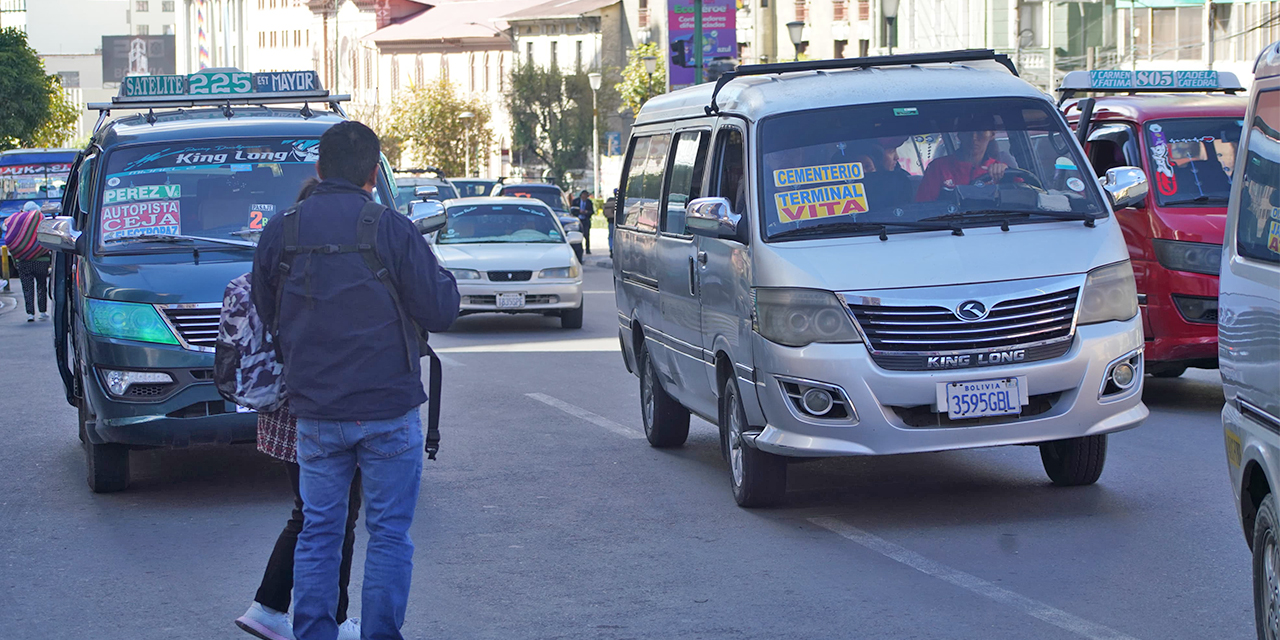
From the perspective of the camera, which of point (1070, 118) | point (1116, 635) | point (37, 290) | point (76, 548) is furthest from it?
point (37, 290)

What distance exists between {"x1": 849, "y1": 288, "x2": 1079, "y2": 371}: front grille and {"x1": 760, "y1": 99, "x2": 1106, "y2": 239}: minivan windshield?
0.56 m

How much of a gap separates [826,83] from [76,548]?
4306 millimetres

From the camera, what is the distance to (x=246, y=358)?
5.50m

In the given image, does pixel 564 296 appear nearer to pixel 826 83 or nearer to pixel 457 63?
pixel 826 83

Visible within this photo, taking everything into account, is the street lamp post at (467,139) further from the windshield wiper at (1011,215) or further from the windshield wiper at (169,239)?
the windshield wiper at (1011,215)

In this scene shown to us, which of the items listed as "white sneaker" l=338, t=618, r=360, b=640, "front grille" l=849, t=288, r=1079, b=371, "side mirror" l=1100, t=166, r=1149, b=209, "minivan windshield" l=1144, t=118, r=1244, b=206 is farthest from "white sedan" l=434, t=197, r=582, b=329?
"white sneaker" l=338, t=618, r=360, b=640

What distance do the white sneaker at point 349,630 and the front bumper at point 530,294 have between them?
13905 mm

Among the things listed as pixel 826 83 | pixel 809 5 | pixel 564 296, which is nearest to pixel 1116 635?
pixel 826 83

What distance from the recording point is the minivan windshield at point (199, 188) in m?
9.34

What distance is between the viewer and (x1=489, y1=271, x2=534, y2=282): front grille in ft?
65.3

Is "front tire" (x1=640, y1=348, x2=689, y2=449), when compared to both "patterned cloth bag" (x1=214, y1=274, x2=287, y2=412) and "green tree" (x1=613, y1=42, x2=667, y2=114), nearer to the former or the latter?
"patterned cloth bag" (x1=214, y1=274, x2=287, y2=412)

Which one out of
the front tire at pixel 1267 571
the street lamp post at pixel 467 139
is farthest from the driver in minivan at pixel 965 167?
the street lamp post at pixel 467 139

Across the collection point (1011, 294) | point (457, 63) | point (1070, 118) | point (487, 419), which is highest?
point (457, 63)

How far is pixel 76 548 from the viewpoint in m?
7.70
